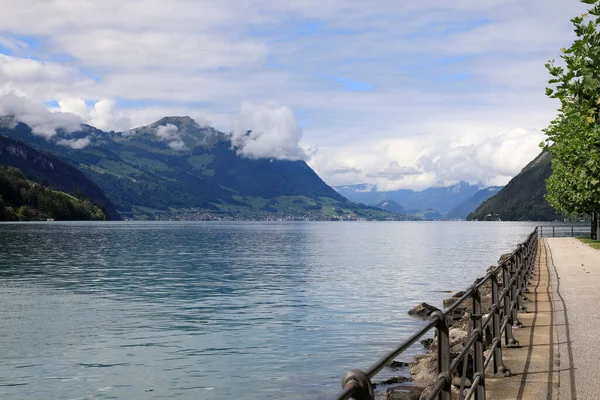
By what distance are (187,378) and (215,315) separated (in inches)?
576

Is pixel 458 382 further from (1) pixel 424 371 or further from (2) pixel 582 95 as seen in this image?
(2) pixel 582 95

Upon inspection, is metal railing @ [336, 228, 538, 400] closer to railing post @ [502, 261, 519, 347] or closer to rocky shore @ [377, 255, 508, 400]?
railing post @ [502, 261, 519, 347]

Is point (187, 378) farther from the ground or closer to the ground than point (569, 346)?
closer to the ground

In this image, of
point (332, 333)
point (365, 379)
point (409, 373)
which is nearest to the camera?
point (365, 379)

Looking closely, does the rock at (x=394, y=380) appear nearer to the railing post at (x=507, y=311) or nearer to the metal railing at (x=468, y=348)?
the metal railing at (x=468, y=348)

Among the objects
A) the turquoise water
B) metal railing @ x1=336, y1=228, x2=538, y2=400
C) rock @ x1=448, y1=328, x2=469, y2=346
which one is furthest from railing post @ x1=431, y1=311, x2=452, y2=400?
the turquoise water

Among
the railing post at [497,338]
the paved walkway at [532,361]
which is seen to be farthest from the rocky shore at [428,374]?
the paved walkway at [532,361]

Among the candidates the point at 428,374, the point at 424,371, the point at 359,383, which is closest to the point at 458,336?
the point at 424,371

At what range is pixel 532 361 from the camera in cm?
1362

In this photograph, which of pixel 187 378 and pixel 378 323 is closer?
pixel 187 378

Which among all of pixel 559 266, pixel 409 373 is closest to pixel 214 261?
pixel 559 266

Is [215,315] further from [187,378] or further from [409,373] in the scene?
[409,373]

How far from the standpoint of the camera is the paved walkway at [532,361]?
37.3ft

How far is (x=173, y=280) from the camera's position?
58000 mm
